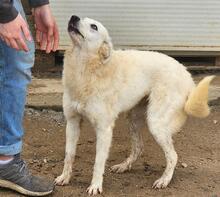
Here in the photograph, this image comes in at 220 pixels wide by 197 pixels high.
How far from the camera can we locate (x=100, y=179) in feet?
12.8

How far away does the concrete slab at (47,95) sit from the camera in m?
5.36

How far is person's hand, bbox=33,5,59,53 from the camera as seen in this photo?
349 centimetres

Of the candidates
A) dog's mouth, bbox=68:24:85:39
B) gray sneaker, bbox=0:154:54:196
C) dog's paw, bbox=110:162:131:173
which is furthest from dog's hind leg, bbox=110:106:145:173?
dog's mouth, bbox=68:24:85:39

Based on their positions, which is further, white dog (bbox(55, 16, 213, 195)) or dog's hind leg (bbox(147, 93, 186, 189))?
dog's hind leg (bbox(147, 93, 186, 189))

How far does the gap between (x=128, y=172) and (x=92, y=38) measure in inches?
41.4

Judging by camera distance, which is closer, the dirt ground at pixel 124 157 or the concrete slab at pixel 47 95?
the dirt ground at pixel 124 157

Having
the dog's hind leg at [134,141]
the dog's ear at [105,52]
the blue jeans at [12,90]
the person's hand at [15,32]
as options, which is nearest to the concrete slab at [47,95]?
the dog's hind leg at [134,141]

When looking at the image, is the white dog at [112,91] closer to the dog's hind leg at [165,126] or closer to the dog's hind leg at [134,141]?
the dog's hind leg at [165,126]

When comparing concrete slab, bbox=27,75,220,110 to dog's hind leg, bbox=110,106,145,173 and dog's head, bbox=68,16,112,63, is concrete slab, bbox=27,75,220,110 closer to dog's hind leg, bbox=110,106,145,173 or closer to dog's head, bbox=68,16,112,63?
dog's hind leg, bbox=110,106,145,173

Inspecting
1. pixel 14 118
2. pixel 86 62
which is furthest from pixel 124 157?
pixel 14 118

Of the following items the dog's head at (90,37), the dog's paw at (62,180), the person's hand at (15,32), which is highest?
the person's hand at (15,32)

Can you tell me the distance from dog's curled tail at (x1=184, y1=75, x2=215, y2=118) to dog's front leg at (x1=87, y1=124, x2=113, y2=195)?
56 centimetres

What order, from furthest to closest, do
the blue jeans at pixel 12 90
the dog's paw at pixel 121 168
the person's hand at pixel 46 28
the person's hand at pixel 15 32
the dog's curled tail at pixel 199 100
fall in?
the dog's paw at pixel 121 168 < the dog's curled tail at pixel 199 100 < the person's hand at pixel 46 28 < the blue jeans at pixel 12 90 < the person's hand at pixel 15 32

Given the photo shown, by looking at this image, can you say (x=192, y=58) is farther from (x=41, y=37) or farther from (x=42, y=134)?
(x=41, y=37)
